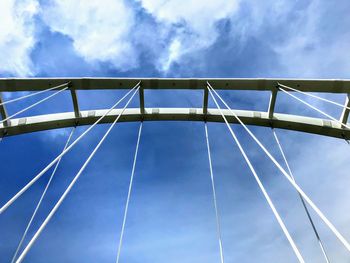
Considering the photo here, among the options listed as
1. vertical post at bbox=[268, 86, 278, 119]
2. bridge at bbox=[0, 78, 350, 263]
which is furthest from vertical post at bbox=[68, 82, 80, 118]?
vertical post at bbox=[268, 86, 278, 119]

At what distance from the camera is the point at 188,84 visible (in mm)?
9102

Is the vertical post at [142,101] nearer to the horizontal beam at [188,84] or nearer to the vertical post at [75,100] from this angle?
the horizontal beam at [188,84]

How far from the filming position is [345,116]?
936cm

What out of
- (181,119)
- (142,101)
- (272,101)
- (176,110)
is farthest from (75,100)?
(272,101)

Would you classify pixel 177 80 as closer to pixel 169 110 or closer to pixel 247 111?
pixel 169 110

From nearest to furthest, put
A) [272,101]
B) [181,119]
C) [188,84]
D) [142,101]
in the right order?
1. [188,84]
2. [272,101]
3. [142,101]
4. [181,119]

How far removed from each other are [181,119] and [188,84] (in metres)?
1.67

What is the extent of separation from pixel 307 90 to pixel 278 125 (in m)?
1.61

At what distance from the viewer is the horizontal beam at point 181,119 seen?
976 centimetres

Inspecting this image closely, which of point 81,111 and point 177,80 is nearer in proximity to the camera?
point 177,80

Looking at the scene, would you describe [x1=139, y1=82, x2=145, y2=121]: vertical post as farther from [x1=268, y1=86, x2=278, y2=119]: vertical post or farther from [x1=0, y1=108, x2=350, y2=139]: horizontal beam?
[x1=268, y1=86, x2=278, y2=119]: vertical post

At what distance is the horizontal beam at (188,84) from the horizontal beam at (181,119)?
1.27 metres

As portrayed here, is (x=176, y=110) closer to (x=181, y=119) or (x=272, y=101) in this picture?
(x=181, y=119)

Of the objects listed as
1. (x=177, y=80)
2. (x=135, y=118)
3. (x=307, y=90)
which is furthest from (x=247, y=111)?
(x=135, y=118)
